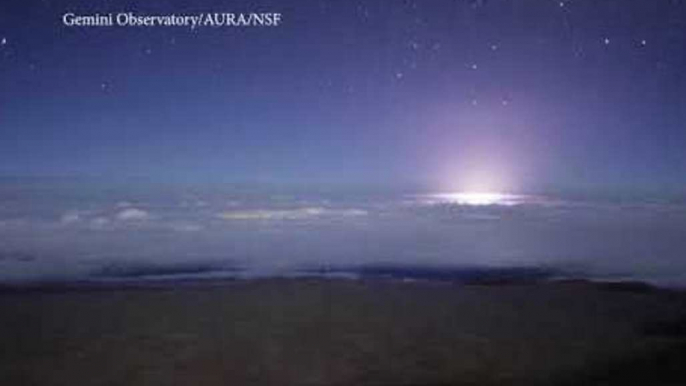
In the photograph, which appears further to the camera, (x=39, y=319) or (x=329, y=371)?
(x=39, y=319)

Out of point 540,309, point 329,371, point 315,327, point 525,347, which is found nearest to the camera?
point 329,371

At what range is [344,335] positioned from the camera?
1606 cm

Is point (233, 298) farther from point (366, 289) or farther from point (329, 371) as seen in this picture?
point (329, 371)

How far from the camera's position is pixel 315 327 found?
16688 mm

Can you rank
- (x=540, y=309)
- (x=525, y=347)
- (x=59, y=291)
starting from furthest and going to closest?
(x=59, y=291), (x=540, y=309), (x=525, y=347)

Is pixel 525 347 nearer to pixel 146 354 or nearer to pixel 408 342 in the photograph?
pixel 408 342

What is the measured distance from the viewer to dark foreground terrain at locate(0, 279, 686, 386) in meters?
13.6

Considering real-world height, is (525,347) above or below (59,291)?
below

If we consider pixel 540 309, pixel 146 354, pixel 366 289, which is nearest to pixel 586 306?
pixel 540 309

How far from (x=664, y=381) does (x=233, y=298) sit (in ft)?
32.6

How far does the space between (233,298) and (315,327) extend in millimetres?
3567

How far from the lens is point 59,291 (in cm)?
2034

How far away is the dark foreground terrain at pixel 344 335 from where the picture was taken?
1358 centimetres

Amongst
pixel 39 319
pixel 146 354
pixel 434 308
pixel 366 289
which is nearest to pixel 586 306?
pixel 434 308
